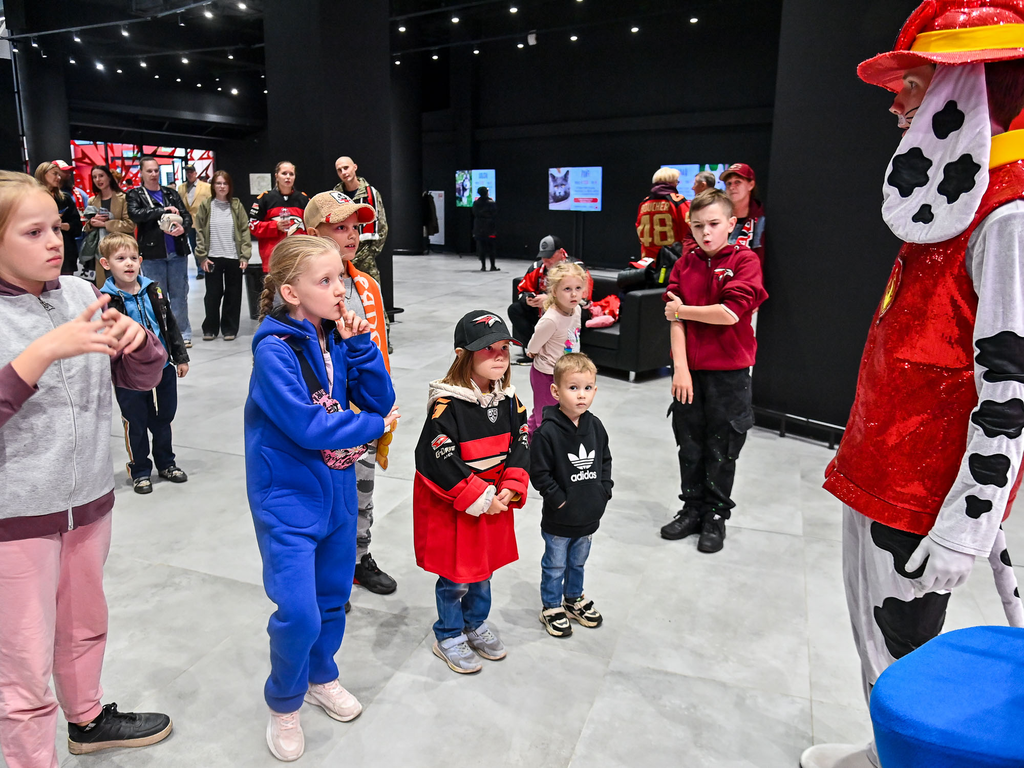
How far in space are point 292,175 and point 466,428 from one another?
17.8 ft

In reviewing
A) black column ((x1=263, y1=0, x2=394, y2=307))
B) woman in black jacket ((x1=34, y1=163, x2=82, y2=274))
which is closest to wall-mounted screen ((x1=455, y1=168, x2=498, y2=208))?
black column ((x1=263, y1=0, x2=394, y2=307))

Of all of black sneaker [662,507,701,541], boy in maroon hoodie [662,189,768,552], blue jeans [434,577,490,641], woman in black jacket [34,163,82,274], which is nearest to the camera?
blue jeans [434,577,490,641]

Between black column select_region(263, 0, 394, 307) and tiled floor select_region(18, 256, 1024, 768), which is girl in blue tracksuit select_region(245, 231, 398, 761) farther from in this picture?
black column select_region(263, 0, 394, 307)

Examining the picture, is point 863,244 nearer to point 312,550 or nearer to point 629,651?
point 629,651

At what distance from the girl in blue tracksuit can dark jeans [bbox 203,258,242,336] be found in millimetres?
6373

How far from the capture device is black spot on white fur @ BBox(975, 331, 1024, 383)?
4.41 ft

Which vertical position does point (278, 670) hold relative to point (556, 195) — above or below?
below

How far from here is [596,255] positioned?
55.2 feet

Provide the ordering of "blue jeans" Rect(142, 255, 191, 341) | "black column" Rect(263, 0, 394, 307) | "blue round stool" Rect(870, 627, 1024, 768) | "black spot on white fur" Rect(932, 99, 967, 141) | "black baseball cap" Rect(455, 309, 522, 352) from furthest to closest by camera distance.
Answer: "black column" Rect(263, 0, 394, 307) → "blue jeans" Rect(142, 255, 191, 341) → "black baseball cap" Rect(455, 309, 522, 352) → "black spot on white fur" Rect(932, 99, 967, 141) → "blue round stool" Rect(870, 627, 1024, 768)

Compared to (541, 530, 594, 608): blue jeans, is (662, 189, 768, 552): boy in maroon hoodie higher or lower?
higher

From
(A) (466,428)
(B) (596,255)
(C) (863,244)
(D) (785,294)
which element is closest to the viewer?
(A) (466,428)

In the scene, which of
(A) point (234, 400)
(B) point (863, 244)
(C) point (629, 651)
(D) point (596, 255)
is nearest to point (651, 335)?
(B) point (863, 244)

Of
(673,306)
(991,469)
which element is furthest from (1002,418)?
(673,306)

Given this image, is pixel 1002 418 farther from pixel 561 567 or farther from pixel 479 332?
pixel 561 567
